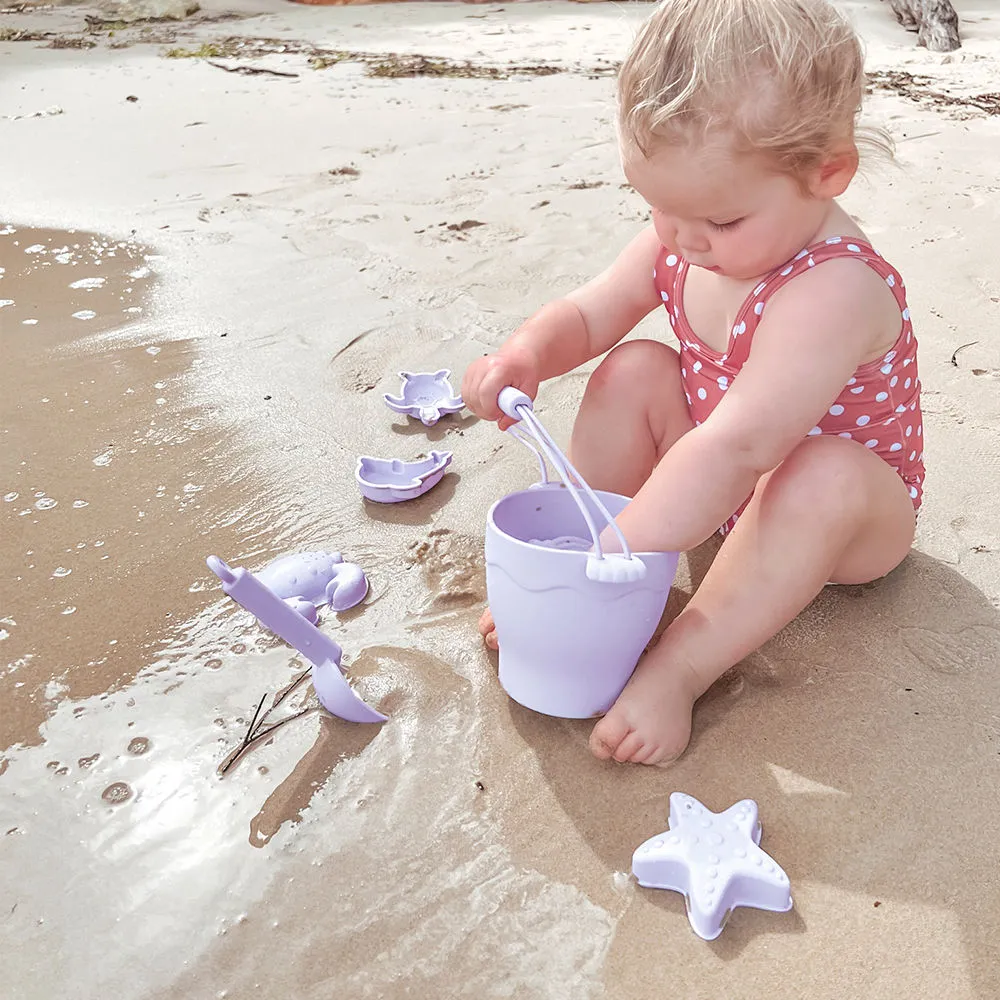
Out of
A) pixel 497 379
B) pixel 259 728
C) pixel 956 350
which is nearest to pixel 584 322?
pixel 497 379

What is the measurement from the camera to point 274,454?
2059 mm

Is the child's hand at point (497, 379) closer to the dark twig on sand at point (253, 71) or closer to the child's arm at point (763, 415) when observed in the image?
the child's arm at point (763, 415)

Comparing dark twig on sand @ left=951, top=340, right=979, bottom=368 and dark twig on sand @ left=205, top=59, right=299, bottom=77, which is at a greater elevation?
dark twig on sand @ left=205, top=59, right=299, bottom=77

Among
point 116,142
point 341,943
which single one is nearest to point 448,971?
point 341,943

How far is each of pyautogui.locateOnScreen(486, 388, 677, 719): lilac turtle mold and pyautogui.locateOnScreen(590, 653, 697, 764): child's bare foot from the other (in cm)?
4

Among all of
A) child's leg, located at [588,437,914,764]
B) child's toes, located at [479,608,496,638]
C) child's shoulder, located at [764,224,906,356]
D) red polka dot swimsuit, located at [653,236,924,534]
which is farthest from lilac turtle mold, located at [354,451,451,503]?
child's shoulder, located at [764,224,906,356]

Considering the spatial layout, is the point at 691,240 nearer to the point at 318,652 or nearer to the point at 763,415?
the point at 763,415

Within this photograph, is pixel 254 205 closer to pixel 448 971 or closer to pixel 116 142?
pixel 116 142

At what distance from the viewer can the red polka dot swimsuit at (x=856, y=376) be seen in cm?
136

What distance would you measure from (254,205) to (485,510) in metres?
2.00

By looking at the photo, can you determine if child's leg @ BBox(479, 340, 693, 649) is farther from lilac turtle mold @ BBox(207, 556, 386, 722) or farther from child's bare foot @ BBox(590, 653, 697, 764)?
lilac turtle mold @ BBox(207, 556, 386, 722)

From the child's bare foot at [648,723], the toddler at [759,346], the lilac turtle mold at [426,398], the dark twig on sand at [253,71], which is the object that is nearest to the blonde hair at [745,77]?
the toddler at [759,346]

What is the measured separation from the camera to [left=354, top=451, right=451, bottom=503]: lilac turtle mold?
6.17ft

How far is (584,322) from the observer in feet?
5.48
